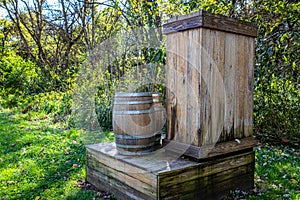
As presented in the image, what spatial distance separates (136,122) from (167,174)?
601 millimetres

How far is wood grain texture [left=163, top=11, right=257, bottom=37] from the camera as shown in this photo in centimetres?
230

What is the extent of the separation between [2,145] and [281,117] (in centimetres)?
474

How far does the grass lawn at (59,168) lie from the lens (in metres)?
2.80

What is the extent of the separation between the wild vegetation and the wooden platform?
28cm

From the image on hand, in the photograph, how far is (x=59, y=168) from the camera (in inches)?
140

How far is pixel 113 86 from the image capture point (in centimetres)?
593

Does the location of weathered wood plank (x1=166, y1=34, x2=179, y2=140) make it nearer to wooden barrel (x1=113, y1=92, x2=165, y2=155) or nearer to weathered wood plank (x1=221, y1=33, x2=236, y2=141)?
wooden barrel (x1=113, y1=92, x2=165, y2=155)

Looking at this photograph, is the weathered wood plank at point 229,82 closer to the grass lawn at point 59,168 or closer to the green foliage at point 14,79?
the grass lawn at point 59,168

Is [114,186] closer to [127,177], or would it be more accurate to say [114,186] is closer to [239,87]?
[127,177]

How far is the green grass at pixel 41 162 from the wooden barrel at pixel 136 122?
67 centimetres

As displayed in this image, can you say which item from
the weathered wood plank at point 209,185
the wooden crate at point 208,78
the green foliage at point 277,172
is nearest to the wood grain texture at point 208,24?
the wooden crate at point 208,78

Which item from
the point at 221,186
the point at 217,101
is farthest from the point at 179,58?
the point at 221,186

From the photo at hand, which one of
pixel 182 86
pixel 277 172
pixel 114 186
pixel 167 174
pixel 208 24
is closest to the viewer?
pixel 167 174

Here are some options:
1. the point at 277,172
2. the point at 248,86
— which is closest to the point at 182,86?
the point at 248,86
